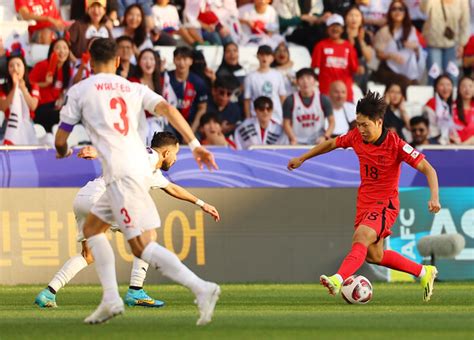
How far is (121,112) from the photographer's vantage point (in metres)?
10.0

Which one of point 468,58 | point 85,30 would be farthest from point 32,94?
point 468,58

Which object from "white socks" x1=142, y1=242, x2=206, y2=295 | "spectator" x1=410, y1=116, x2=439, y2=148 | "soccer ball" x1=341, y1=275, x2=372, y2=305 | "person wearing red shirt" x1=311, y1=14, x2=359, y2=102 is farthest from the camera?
"person wearing red shirt" x1=311, y1=14, x2=359, y2=102

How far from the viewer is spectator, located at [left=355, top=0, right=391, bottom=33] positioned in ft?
72.8

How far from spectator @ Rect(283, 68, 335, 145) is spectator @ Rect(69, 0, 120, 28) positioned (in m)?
3.04

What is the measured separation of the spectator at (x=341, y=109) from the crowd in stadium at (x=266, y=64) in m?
0.02

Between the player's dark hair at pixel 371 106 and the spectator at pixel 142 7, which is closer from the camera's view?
the player's dark hair at pixel 371 106

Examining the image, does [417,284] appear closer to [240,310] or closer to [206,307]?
[240,310]

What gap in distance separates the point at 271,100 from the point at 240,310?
7785 millimetres

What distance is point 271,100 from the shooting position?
19656 millimetres

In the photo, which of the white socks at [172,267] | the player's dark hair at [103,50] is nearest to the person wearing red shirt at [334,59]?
the player's dark hair at [103,50]

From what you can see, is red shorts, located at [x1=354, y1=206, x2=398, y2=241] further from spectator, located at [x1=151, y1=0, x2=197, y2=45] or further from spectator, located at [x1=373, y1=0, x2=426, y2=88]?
spectator, located at [x1=373, y1=0, x2=426, y2=88]

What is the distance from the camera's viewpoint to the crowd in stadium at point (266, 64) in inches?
762

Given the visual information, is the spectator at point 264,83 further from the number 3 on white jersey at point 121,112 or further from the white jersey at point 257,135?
the number 3 on white jersey at point 121,112

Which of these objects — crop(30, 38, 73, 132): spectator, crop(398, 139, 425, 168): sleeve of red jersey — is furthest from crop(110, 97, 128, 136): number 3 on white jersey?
crop(30, 38, 73, 132): spectator
